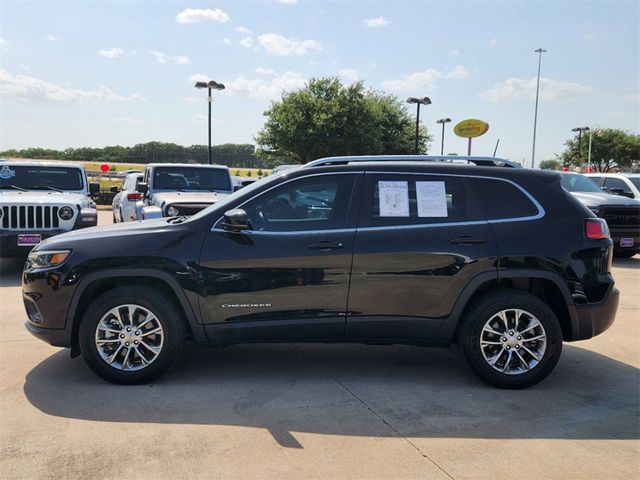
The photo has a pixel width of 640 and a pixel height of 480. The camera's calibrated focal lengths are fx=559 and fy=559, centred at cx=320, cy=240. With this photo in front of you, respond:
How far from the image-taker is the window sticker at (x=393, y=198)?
14.9 feet

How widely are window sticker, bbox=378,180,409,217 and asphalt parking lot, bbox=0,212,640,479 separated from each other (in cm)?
141

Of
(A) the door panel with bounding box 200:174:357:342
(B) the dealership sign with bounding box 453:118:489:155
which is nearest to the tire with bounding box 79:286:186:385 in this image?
(A) the door panel with bounding box 200:174:357:342

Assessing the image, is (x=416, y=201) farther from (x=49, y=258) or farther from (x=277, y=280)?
(x=49, y=258)

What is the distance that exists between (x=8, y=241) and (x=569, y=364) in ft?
26.0

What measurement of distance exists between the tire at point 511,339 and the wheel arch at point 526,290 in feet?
0.31

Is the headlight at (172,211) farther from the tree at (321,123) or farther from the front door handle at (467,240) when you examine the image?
the tree at (321,123)

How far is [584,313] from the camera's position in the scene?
14.9 ft

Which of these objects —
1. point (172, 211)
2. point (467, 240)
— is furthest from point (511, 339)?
point (172, 211)

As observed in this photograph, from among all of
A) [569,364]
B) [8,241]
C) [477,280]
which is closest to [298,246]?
[477,280]

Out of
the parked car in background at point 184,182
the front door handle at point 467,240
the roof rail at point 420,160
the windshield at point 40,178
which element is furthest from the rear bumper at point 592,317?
the windshield at point 40,178

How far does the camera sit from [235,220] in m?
4.31

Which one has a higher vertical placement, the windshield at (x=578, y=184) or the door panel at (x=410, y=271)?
the windshield at (x=578, y=184)

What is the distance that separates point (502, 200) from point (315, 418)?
232 cm

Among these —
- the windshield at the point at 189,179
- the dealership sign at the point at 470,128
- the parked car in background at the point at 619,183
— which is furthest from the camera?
the dealership sign at the point at 470,128
